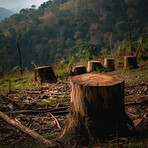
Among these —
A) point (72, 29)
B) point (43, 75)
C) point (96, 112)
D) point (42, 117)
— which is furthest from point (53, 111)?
point (72, 29)

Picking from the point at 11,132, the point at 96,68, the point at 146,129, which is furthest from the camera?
the point at 96,68

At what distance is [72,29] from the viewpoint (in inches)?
2090

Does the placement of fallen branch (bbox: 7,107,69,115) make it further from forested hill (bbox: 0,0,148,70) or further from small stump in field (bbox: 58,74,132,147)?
forested hill (bbox: 0,0,148,70)

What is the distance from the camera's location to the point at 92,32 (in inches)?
1987

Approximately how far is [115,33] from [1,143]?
49.9 meters

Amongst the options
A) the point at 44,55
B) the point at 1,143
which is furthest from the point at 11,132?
the point at 44,55

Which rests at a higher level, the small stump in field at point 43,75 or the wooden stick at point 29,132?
the small stump in field at point 43,75

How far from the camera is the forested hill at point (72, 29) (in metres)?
43.2

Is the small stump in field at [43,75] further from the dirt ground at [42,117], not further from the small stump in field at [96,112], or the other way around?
the small stump in field at [96,112]

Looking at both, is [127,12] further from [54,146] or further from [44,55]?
[54,146]

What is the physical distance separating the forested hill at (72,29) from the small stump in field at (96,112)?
36.3 meters

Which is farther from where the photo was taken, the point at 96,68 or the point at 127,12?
the point at 127,12

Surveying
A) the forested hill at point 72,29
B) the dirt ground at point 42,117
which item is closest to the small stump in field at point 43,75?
the dirt ground at point 42,117

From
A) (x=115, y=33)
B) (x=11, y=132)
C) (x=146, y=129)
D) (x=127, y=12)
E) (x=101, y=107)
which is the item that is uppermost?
(x=127, y=12)
